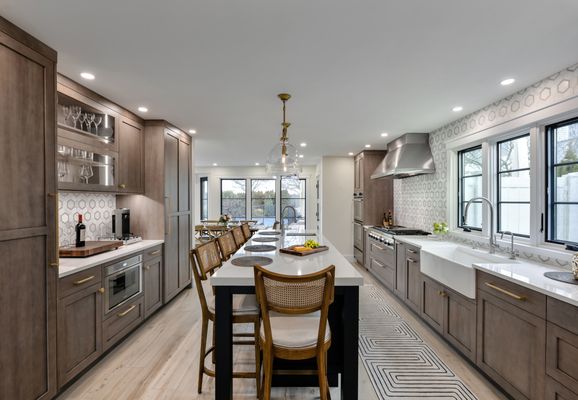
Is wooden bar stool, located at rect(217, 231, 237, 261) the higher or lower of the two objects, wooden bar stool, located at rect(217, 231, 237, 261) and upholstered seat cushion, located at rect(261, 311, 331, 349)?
the higher

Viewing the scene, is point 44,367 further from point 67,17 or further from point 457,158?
point 457,158

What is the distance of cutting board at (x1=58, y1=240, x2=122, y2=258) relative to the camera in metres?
2.57

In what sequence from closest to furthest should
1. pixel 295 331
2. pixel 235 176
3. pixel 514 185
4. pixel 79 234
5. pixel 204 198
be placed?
1. pixel 295 331
2. pixel 79 234
3. pixel 514 185
4. pixel 235 176
5. pixel 204 198

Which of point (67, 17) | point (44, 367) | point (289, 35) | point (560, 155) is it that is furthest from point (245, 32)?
point (560, 155)

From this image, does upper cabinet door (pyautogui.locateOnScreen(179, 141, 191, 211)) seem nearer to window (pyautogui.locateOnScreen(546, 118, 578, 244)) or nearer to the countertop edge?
the countertop edge

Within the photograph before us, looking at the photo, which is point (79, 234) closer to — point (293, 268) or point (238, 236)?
point (238, 236)

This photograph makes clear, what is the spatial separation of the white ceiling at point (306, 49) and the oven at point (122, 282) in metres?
1.68

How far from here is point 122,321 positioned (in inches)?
115

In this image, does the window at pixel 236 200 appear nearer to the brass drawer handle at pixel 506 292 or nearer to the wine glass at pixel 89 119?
the wine glass at pixel 89 119

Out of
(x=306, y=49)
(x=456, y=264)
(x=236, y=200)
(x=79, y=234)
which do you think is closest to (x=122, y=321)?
(x=79, y=234)

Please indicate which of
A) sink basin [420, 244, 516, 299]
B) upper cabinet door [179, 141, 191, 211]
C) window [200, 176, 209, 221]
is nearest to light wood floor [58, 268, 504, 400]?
sink basin [420, 244, 516, 299]

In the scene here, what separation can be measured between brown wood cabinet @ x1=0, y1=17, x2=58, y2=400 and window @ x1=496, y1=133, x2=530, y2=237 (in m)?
4.00

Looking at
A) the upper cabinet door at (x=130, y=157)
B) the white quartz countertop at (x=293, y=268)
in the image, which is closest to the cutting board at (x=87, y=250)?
the upper cabinet door at (x=130, y=157)

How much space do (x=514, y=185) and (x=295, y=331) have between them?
2759 mm
